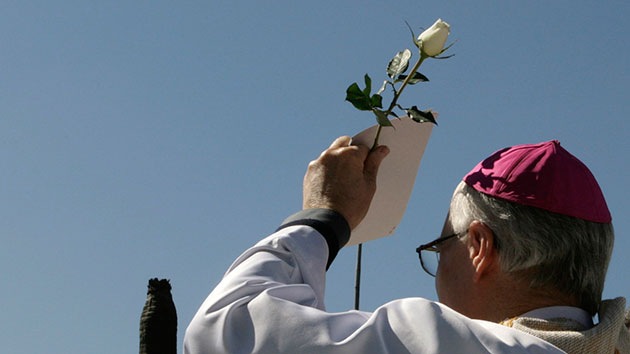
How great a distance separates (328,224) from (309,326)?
24.1 inches

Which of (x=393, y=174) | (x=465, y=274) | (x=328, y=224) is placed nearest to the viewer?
(x=328, y=224)

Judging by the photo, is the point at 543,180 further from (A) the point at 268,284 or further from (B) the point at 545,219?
(A) the point at 268,284

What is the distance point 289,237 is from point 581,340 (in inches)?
42.0

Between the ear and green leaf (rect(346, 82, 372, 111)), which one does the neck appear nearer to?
the ear

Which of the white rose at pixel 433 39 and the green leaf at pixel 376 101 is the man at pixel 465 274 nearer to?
the green leaf at pixel 376 101

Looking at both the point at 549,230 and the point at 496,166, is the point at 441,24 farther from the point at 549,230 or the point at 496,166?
the point at 549,230

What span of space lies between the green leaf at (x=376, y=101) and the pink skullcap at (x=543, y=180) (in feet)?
1.48

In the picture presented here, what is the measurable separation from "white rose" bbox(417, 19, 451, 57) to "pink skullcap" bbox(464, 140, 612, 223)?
19.1 inches

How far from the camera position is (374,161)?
4676mm

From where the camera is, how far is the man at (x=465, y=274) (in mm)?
3777

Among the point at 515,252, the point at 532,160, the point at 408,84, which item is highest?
the point at 408,84

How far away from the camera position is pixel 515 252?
4.24 meters

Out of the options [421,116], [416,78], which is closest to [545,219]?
[421,116]

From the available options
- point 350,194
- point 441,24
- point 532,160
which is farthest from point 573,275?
point 441,24
